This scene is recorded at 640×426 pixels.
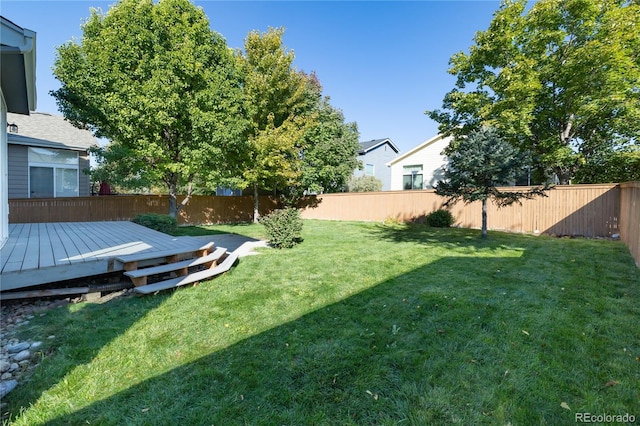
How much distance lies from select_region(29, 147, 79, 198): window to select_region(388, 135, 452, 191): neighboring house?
16.9m

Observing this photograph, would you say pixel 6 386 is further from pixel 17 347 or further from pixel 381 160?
pixel 381 160

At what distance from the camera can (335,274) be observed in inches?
202

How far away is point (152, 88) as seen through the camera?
10.2 metres

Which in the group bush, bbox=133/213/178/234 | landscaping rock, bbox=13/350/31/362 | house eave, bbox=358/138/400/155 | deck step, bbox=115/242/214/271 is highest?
house eave, bbox=358/138/400/155

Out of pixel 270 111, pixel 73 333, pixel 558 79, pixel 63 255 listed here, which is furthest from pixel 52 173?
pixel 558 79

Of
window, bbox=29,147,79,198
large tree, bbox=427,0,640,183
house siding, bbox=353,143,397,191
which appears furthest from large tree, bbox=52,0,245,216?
house siding, bbox=353,143,397,191

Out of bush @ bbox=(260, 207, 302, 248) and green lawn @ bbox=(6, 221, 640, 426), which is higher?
bush @ bbox=(260, 207, 302, 248)

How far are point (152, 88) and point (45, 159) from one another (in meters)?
6.57

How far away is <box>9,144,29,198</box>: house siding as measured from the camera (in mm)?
11656

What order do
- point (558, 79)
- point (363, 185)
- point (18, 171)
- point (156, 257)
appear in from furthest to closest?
point (363, 185), point (18, 171), point (558, 79), point (156, 257)

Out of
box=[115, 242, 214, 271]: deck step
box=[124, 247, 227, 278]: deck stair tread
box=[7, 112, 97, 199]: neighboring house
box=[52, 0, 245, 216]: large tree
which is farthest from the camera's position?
box=[7, 112, 97, 199]: neighboring house

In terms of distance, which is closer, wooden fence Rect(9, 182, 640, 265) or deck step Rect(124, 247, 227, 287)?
deck step Rect(124, 247, 227, 287)

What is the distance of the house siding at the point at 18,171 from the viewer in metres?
11.7

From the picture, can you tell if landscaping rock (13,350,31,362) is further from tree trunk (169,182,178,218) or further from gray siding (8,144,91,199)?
gray siding (8,144,91,199)
